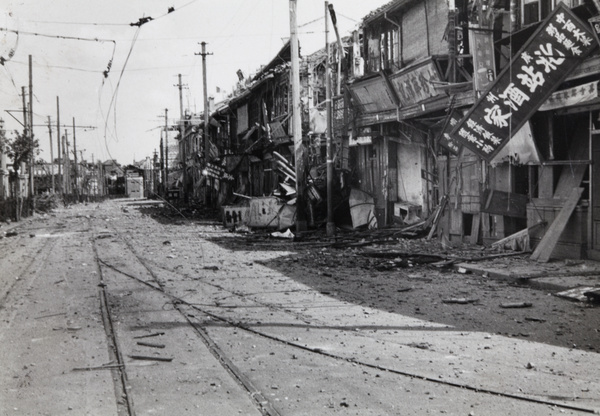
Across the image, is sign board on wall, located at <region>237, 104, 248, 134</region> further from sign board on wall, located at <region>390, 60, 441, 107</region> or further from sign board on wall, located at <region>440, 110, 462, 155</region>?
sign board on wall, located at <region>440, 110, 462, 155</region>

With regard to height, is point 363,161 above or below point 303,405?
above

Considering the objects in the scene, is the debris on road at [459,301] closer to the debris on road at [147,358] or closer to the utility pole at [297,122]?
the debris on road at [147,358]

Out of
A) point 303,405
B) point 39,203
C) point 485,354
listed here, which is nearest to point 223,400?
point 303,405

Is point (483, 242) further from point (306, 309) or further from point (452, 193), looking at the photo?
point (306, 309)

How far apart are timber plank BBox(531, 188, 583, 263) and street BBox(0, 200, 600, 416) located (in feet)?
6.27

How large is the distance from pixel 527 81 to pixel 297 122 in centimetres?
1105

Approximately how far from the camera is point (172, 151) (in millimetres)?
98750

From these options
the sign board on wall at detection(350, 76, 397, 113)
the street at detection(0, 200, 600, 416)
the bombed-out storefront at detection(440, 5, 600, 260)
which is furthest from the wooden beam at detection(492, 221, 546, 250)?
the sign board on wall at detection(350, 76, 397, 113)

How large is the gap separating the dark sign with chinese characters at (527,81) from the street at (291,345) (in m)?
3.19

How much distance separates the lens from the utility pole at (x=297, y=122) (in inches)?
822

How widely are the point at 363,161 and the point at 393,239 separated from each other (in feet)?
23.4

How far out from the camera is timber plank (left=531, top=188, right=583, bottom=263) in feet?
38.6

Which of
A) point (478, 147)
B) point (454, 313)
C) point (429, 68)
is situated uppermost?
point (429, 68)

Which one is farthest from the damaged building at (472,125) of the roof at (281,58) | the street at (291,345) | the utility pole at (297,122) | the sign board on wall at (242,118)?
the sign board on wall at (242,118)
